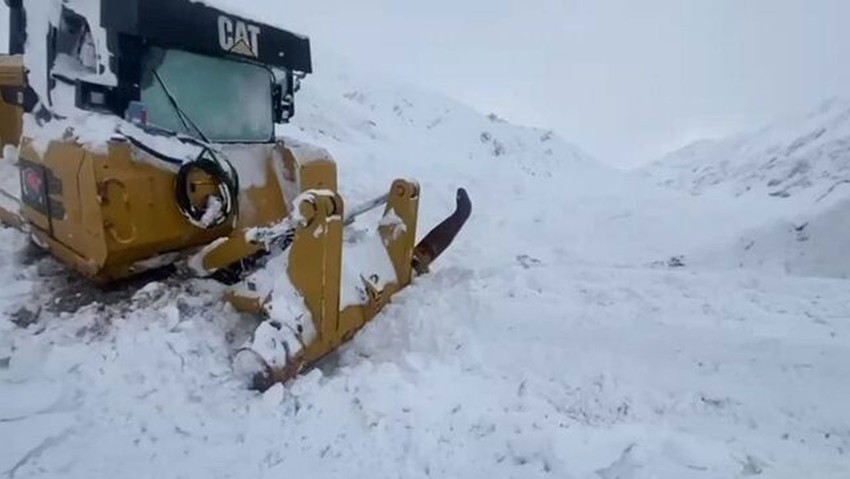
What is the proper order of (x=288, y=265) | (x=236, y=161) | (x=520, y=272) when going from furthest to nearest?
(x=520, y=272), (x=236, y=161), (x=288, y=265)

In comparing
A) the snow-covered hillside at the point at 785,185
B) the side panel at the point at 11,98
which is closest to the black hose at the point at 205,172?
the side panel at the point at 11,98

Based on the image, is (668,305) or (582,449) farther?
(668,305)

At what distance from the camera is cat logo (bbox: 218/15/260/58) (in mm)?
4480

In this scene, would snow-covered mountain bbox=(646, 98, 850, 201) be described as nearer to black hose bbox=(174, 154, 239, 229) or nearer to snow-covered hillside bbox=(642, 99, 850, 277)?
snow-covered hillside bbox=(642, 99, 850, 277)

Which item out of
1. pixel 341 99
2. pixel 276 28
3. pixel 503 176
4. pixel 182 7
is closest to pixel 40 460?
pixel 182 7

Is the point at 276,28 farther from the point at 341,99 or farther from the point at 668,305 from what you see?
the point at 341,99

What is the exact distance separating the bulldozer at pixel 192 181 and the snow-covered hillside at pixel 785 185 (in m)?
4.21

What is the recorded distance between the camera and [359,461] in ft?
9.50

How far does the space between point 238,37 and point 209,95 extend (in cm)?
45

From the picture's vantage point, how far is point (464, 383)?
3.59 m

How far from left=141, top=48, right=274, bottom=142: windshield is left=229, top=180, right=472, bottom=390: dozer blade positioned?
1.08 m

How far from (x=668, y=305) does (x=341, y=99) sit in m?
18.2

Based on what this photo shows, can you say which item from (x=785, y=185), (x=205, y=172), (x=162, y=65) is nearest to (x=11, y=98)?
(x=162, y=65)

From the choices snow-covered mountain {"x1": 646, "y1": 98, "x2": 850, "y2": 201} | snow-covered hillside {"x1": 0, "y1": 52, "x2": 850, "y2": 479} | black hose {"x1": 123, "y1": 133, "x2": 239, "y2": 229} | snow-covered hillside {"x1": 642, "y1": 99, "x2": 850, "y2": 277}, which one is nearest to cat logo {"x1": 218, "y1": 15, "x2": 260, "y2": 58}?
black hose {"x1": 123, "y1": 133, "x2": 239, "y2": 229}
